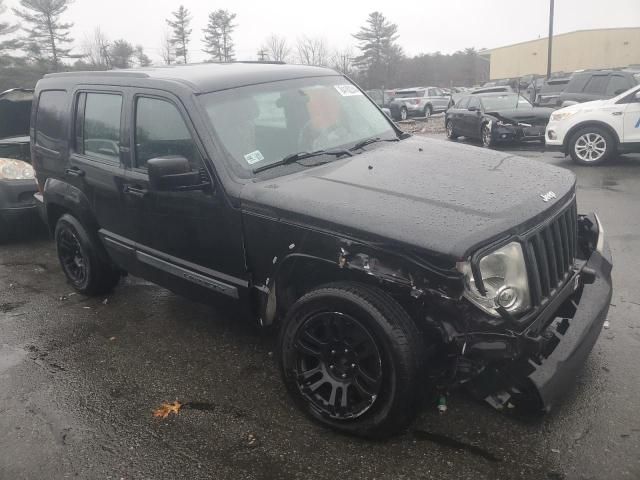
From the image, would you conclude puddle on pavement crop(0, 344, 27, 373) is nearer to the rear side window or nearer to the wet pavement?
the wet pavement

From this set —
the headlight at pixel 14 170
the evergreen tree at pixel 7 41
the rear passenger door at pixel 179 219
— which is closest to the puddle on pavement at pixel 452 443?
the rear passenger door at pixel 179 219

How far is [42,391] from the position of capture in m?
3.49

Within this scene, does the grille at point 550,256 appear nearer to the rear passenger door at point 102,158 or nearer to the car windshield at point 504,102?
the rear passenger door at point 102,158

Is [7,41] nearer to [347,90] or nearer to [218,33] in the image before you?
[218,33]

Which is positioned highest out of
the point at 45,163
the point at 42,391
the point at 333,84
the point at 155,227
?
the point at 333,84

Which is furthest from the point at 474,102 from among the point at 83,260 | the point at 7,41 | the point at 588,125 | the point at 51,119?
the point at 7,41

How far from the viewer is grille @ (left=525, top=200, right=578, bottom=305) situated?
253cm

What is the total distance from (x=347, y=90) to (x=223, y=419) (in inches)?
104

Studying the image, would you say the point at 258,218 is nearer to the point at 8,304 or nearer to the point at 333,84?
the point at 333,84

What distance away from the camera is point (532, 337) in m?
2.43

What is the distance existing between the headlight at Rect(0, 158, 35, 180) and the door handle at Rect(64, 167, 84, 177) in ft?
9.09

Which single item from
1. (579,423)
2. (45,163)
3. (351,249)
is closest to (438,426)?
(579,423)

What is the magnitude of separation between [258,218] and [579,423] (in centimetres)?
205

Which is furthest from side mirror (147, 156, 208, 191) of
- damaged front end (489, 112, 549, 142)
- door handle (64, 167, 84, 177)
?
damaged front end (489, 112, 549, 142)
